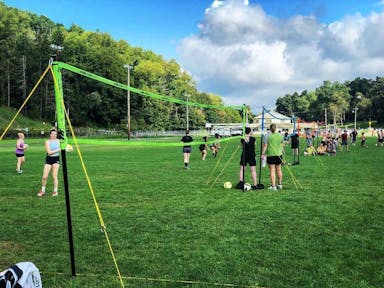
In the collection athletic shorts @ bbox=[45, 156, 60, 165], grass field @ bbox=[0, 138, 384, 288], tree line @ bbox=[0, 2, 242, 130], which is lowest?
grass field @ bbox=[0, 138, 384, 288]

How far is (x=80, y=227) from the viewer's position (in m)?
7.65

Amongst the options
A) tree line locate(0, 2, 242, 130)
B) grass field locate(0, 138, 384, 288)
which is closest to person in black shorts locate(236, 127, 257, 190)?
grass field locate(0, 138, 384, 288)

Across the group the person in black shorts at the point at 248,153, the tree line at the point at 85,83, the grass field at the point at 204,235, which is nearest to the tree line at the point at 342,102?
the tree line at the point at 85,83

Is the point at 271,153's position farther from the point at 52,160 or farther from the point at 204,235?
the point at 52,160

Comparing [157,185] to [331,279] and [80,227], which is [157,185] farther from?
[331,279]

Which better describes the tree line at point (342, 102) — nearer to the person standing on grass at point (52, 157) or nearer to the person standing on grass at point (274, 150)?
the person standing on grass at point (274, 150)

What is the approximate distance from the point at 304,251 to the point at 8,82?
84120 millimetres

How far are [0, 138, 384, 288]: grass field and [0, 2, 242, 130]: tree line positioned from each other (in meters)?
73.4

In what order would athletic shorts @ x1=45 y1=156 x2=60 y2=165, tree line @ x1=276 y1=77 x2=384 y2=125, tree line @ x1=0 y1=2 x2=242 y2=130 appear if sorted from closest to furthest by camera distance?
athletic shorts @ x1=45 y1=156 x2=60 y2=165 → tree line @ x1=0 y1=2 x2=242 y2=130 → tree line @ x1=276 y1=77 x2=384 y2=125

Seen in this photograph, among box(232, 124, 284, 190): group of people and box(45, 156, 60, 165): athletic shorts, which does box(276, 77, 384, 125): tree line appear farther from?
box(45, 156, 60, 165): athletic shorts

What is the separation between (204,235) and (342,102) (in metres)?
138

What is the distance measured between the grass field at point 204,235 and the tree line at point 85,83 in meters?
73.4

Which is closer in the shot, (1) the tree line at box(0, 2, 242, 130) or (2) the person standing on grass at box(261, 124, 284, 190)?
(2) the person standing on grass at box(261, 124, 284, 190)

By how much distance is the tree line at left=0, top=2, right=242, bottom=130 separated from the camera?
83.2 m
